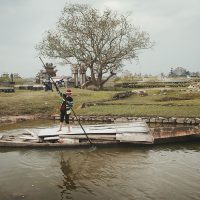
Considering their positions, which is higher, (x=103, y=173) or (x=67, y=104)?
(x=67, y=104)

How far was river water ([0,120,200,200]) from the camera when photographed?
36.9 feet

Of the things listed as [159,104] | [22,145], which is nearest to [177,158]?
[22,145]

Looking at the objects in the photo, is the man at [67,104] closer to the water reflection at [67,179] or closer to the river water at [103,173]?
the river water at [103,173]

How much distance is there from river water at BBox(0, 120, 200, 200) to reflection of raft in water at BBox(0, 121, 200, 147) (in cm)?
35

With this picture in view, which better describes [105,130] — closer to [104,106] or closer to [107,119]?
[107,119]

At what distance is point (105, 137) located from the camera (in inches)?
697

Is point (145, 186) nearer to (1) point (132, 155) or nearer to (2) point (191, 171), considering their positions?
(2) point (191, 171)

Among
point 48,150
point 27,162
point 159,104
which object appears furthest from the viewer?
point 159,104

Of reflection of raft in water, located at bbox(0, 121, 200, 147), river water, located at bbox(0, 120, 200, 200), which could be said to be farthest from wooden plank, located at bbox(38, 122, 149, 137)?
river water, located at bbox(0, 120, 200, 200)

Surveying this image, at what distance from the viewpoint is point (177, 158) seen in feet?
50.4

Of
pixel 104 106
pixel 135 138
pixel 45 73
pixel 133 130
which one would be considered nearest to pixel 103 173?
pixel 135 138

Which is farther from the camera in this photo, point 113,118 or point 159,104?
point 159,104

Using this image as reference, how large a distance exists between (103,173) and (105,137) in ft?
14.3

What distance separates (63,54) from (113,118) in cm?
2783
